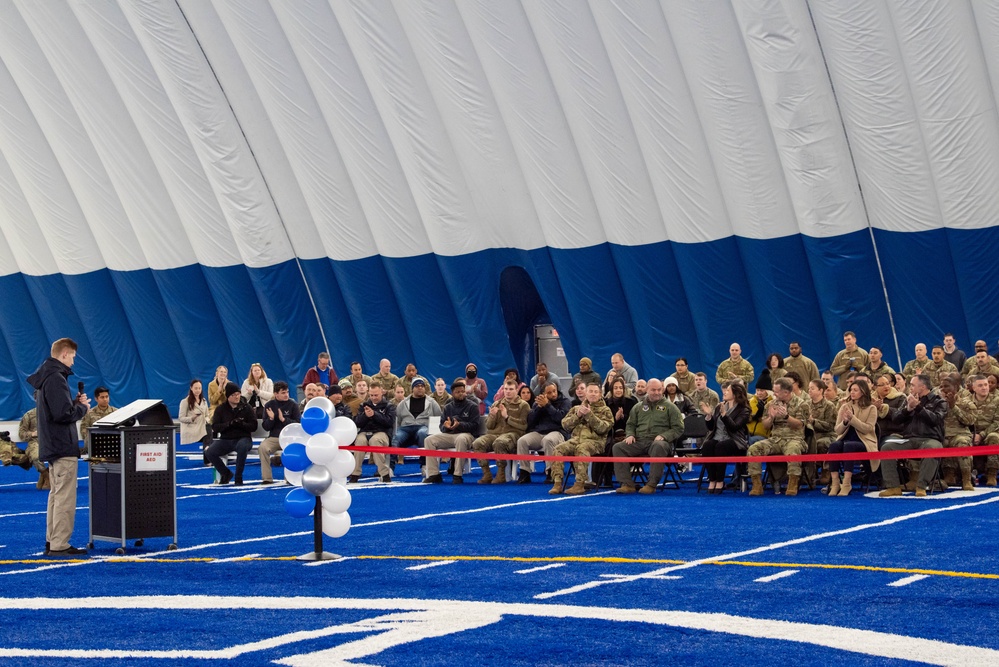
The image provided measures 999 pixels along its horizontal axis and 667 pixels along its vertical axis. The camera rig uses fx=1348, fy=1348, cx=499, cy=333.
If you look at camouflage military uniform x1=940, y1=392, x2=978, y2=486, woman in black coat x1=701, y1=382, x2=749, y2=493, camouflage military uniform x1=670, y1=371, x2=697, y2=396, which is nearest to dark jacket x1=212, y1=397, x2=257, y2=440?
camouflage military uniform x1=670, y1=371, x2=697, y2=396

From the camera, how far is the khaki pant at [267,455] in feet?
52.1

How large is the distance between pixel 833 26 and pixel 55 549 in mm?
13026

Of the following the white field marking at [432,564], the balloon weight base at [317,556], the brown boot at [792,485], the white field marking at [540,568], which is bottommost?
the white field marking at [540,568]

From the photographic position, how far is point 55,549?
946cm

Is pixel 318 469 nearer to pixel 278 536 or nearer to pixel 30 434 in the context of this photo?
pixel 278 536

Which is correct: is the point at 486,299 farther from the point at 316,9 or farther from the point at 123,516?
the point at 123,516

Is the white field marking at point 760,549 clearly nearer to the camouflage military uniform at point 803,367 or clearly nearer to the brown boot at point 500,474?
the camouflage military uniform at point 803,367

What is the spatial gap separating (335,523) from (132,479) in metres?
1.72

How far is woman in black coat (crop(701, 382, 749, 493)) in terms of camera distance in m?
13.9

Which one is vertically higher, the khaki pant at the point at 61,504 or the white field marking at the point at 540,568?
the khaki pant at the point at 61,504

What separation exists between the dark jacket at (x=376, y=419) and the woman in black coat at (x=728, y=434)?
4388mm

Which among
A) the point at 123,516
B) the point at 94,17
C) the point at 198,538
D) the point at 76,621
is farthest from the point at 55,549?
the point at 94,17

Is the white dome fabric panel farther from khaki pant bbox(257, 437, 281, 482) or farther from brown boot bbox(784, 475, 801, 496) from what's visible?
khaki pant bbox(257, 437, 281, 482)

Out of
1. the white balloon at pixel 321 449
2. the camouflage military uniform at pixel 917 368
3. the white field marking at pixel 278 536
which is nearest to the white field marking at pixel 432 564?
the white balloon at pixel 321 449
